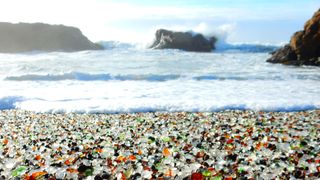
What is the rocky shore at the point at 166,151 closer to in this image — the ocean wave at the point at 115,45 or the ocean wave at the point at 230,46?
the ocean wave at the point at 230,46

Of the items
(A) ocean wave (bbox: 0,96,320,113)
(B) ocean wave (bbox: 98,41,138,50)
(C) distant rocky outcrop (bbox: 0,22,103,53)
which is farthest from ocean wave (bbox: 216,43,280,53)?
(A) ocean wave (bbox: 0,96,320,113)

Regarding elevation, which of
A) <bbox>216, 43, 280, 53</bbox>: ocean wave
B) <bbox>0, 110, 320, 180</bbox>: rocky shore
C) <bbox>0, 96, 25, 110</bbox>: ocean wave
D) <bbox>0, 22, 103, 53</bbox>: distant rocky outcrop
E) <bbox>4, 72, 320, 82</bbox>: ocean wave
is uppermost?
<bbox>0, 22, 103, 53</bbox>: distant rocky outcrop

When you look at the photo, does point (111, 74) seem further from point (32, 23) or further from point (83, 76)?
point (32, 23)

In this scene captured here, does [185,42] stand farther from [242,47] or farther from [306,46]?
[306,46]

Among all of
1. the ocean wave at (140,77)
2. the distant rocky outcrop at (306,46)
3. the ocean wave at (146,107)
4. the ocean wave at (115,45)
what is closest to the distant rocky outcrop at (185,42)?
the ocean wave at (115,45)

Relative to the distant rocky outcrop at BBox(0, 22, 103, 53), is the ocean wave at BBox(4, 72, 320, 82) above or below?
below

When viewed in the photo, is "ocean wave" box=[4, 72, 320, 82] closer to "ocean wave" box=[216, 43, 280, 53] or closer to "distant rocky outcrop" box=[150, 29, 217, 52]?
"ocean wave" box=[216, 43, 280, 53]

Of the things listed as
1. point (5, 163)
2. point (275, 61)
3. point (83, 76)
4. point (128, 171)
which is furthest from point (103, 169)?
point (275, 61)
